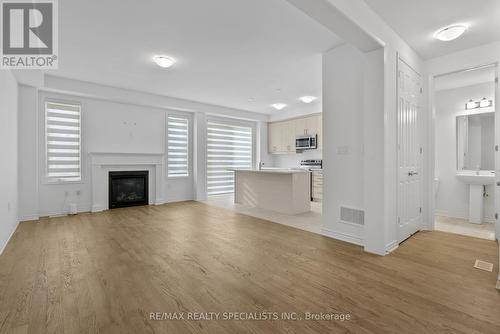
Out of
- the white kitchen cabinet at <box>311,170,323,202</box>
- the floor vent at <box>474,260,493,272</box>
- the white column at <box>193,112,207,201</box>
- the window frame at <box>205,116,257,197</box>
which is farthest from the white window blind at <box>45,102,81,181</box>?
the floor vent at <box>474,260,493,272</box>

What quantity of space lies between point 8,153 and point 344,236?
512 cm

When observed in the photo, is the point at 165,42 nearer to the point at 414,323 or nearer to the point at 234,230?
the point at 234,230

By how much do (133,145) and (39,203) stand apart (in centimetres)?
223

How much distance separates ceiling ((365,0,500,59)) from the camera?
2.52 metres

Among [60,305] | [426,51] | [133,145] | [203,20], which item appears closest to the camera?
[60,305]

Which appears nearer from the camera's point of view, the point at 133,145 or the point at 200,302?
the point at 200,302

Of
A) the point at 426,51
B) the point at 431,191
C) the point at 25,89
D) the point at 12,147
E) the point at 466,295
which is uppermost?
the point at 426,51

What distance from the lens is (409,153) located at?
3521 millimetres

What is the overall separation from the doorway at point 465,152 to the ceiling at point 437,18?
1087 mm

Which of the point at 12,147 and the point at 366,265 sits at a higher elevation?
the point at 12,147

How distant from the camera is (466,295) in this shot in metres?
2.04

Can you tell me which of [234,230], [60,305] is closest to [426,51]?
[234,230]

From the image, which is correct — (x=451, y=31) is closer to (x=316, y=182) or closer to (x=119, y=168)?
(x=316, y=182)

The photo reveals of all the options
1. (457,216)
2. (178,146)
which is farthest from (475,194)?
(178,146)
